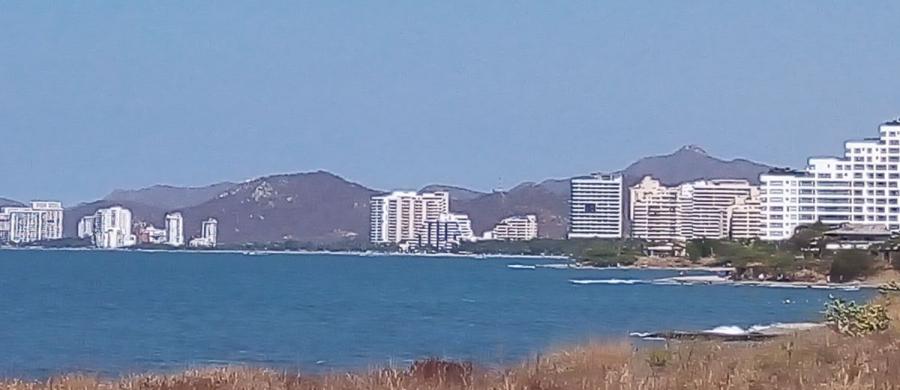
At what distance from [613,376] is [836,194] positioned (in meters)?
161

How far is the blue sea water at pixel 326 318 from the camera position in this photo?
35.0 m

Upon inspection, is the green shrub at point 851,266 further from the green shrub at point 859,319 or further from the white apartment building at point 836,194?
the green shrub at point 859,319

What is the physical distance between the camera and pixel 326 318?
186 feet

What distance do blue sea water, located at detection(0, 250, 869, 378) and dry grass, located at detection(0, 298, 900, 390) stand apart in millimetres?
4905

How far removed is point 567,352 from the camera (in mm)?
17562

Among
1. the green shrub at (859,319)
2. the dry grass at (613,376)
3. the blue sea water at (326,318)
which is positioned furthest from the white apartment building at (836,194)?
the dry grass at (613,376)

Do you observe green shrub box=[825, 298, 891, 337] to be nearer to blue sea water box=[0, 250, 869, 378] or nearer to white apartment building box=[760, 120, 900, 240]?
blue sea water box=[0, 250, 869, 378]

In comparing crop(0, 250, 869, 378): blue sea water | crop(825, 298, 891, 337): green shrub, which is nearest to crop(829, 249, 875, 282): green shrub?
crop(0, 250, 869, 378): blue sea water

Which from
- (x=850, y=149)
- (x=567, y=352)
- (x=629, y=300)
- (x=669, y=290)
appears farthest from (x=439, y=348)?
(x=850, y=149)

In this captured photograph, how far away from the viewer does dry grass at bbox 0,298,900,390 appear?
11.1 metres

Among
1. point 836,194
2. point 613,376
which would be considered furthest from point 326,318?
point 836,194

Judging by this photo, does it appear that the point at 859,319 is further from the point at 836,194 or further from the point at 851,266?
the point at 836,194

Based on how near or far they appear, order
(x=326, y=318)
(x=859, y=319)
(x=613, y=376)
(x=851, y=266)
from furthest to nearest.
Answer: (x=851, y=266) → (x=326, y=318) → (x=859, y=319) → (x=613, y=376)

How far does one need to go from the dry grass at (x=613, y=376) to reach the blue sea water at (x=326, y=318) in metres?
4.91
